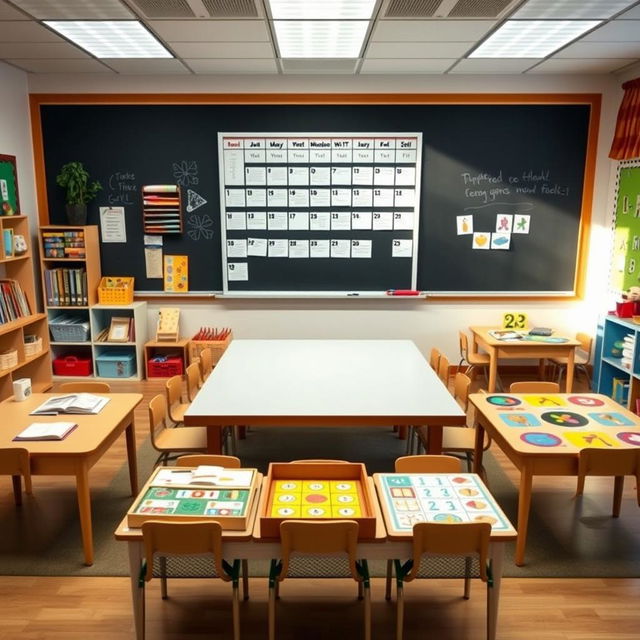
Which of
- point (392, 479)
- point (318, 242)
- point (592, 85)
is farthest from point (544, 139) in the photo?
point (392, 479)

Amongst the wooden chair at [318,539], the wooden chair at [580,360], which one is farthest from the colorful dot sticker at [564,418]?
the wooden chair at [580,360]

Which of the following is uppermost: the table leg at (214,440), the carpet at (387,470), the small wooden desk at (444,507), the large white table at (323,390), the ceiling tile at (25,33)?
the ceiling tile at (25,33)

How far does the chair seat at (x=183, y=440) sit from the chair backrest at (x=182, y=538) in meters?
1.38

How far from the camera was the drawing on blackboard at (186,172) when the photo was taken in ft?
21.1

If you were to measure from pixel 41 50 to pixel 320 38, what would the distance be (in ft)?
8.03

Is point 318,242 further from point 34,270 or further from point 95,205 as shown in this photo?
point 34,270

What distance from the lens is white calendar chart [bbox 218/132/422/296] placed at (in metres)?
6.34

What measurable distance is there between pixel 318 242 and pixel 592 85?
3265mm

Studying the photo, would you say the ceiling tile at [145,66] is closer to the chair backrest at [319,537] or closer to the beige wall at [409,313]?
the beige wall at [409,313]

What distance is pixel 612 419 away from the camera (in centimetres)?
364

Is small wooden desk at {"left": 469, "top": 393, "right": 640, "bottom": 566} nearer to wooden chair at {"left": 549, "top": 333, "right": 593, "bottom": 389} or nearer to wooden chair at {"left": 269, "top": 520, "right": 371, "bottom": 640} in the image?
wooden chair at {"left": 269, "top": 520, "right": 371, "bottom": 640}

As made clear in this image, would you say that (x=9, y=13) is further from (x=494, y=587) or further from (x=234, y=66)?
(x=494, y=587)

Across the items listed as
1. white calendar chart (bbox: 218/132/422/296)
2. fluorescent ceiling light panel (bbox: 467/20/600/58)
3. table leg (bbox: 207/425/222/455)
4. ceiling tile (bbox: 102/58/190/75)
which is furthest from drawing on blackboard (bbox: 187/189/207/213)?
table leg (bbox: 207/425/222/455)

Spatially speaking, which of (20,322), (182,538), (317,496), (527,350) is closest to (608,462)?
(317,496)
